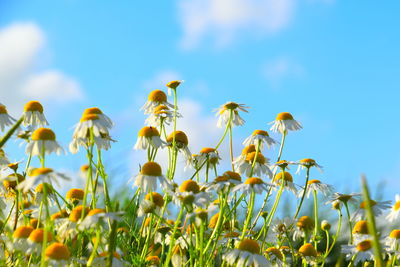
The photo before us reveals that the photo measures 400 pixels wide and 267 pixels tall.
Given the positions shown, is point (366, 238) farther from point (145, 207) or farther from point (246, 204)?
point (145, 207)

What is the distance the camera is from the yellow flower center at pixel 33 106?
13.3 feet

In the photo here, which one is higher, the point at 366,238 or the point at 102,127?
the point at 102,127

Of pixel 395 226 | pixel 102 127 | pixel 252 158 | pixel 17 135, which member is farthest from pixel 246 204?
pixel 395 226

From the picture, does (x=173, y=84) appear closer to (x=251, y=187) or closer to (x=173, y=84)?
(x=173, y=84)

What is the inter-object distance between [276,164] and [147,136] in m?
0.99

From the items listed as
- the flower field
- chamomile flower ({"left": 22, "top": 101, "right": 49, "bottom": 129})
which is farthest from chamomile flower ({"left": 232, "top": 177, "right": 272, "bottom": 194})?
chamomile flower ({"left": 22, "top": 101, "right": 49, "bottom": 129})

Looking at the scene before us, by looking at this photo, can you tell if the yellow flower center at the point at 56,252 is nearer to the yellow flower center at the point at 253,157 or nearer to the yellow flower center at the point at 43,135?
the yellow flower center at the point at 43,135

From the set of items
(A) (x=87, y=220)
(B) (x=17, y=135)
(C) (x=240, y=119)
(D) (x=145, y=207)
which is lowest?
(A) (x=87, y=220)

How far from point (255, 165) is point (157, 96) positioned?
1.04 m

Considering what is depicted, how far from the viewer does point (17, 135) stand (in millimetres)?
3518

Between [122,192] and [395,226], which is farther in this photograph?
[395,226]

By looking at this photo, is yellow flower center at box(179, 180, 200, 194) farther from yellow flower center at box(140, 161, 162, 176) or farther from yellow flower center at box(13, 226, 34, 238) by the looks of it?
yellow flower center at box(13, 226, 34, 238)

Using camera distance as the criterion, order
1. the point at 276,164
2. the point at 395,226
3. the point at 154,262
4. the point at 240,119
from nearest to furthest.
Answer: the point at 154,262 < the point at 276,164 < the point at 240,119 < the point at 395,226

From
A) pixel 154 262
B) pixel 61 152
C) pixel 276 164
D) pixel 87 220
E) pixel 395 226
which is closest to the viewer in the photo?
pixel 87 220
